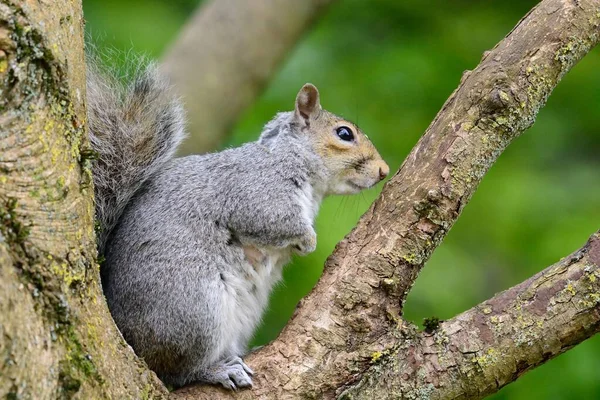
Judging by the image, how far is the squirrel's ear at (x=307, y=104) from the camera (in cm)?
295

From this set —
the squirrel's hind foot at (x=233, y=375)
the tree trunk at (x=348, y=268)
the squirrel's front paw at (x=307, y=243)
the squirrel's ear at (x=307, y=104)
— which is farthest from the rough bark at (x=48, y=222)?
the squirrel's ear at (x=307, y=104)

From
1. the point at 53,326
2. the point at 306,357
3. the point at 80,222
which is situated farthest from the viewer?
the point at 306,357

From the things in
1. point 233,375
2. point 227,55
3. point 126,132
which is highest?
point 227,55

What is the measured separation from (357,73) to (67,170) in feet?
7.95

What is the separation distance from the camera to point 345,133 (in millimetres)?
2992

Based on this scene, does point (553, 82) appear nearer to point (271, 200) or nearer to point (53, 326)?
point (271, 200)

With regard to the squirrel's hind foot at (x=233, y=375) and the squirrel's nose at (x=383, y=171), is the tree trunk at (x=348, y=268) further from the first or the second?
the squirrel's nose at (x=383, y=171)

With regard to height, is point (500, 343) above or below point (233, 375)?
above

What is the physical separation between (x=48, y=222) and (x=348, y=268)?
0.88 m

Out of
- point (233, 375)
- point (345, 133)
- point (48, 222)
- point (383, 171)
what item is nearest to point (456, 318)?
point (233, 375)

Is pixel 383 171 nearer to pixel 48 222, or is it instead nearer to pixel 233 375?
pixel 233 375

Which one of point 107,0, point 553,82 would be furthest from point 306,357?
point 107,0

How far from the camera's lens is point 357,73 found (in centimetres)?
400

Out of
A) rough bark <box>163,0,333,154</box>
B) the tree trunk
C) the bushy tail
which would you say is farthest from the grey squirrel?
rough bark <box>163,0,333,154</box>
